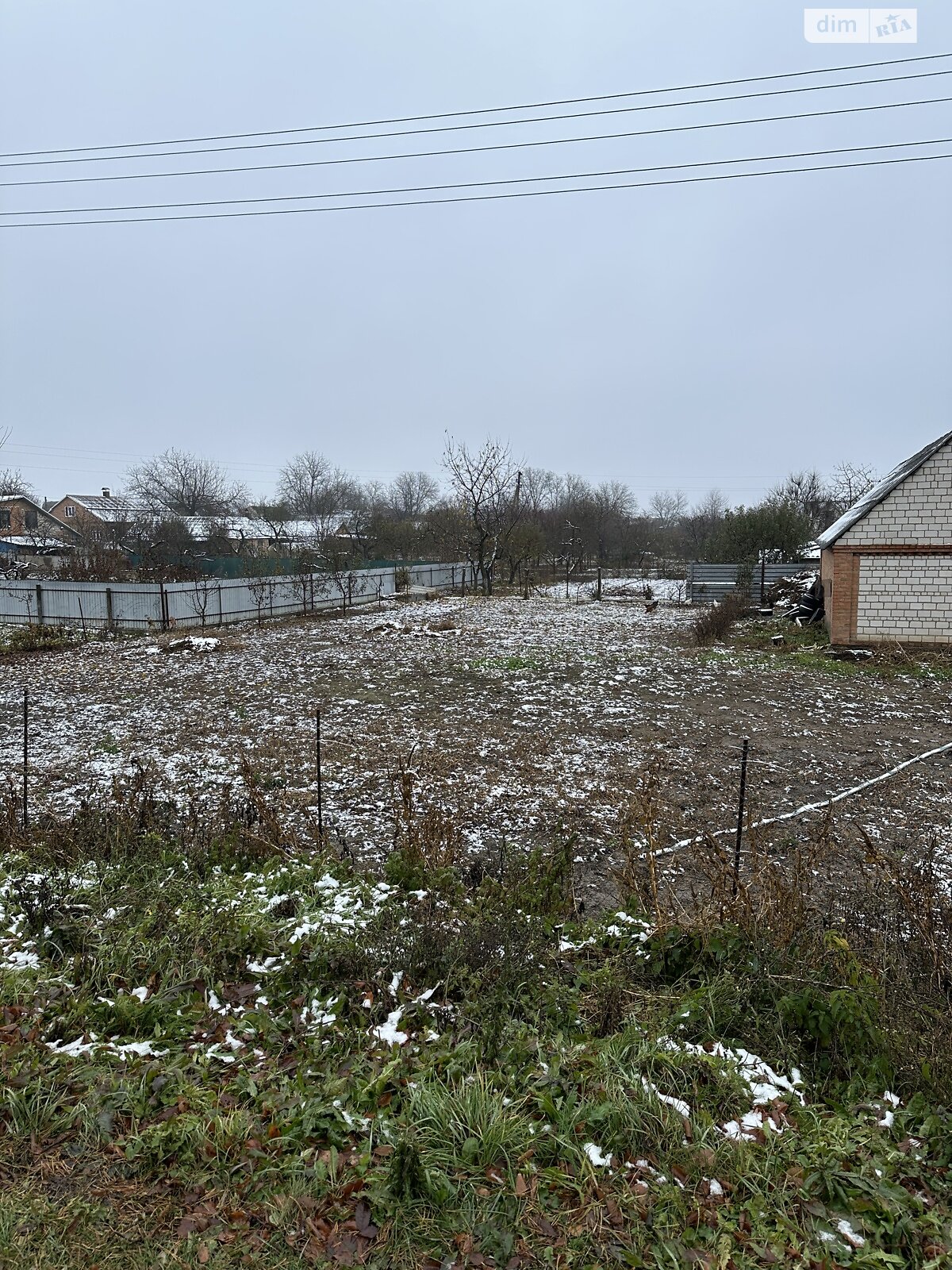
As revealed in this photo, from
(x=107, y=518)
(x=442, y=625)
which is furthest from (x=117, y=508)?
(x=442, y=625)

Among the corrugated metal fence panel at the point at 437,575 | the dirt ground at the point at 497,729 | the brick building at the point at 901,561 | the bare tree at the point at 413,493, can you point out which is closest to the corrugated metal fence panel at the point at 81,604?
the dirt ground at the point at 497,729

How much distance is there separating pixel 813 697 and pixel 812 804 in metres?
4.79

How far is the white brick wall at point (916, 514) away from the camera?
44.7 ft

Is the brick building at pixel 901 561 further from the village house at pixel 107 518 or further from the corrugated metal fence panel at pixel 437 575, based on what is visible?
the village house at pixel 107 518

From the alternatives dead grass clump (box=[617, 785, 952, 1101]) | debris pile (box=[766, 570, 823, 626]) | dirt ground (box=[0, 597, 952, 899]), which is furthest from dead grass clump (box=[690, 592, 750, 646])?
dead grass clump (box=[617, 785, 952, 1101])

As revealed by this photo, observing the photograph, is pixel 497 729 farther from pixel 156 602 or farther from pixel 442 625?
pixel 156 602

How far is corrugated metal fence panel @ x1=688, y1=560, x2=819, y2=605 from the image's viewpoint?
25.3 metres

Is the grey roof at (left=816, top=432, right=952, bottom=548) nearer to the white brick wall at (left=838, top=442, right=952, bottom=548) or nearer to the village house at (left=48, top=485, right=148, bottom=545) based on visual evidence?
the white brick wall at (left=838, top=442, right=952, bottom=548)

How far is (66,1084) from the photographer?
2.82 m

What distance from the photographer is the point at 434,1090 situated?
2.73 meters

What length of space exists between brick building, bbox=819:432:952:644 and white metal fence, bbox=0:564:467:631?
14996 millimetres

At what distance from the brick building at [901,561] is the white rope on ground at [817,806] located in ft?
23.3

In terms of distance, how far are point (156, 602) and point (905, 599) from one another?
1715cm

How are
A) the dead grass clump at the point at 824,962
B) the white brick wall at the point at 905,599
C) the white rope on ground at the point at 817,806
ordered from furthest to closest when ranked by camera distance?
the white brick wall at the point at 905,599
the white rope on ground at the point at 817,806
the dead grass clump at the point at 824,962
